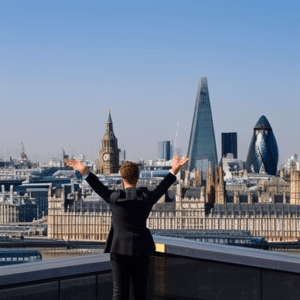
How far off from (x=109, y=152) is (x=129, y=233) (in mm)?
169471

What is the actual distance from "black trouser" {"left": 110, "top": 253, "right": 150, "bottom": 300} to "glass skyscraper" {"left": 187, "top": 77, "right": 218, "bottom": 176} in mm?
174058

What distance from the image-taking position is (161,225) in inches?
3666

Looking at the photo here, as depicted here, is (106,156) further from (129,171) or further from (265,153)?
(129,171)

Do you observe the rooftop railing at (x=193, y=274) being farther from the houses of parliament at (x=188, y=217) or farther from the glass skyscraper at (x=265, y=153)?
the glass skyscraper at (x=265, y=153)

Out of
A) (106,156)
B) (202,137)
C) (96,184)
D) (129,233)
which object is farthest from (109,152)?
(129,233)

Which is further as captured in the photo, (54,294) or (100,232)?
(100,232)

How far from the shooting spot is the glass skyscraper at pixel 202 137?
184 metres

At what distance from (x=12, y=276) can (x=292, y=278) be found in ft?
6.63

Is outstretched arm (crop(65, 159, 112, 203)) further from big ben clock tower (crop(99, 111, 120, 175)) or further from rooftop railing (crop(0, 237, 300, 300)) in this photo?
big ben clock tower (crop(99, 111, 120, 175))

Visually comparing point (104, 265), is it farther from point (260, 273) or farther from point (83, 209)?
point (83, 209)

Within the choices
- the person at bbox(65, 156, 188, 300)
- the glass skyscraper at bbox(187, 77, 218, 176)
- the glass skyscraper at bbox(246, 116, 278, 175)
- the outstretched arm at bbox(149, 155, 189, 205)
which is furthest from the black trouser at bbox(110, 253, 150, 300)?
the glass skyscraper at bbox(246, 116, 278, 175)

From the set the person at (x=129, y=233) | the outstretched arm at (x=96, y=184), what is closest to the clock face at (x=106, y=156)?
the outstretched arm at (x=96, y=184)

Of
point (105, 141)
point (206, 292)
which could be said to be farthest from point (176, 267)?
point (105, 141)

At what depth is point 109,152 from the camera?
177 meters
